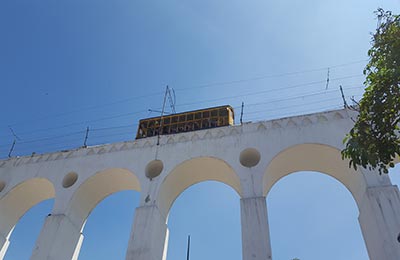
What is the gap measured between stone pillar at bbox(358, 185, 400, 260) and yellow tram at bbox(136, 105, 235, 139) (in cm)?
807

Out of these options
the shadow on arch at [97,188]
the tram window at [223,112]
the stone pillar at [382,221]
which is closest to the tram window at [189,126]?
the tram window at [223,112]

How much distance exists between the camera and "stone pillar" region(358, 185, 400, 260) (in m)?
10.4

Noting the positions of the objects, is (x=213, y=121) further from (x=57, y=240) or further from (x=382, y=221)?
(x=382, y=221)

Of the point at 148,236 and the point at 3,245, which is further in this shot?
the point at 3,245

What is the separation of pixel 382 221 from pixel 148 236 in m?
7.76

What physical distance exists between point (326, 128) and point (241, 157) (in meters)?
3.49

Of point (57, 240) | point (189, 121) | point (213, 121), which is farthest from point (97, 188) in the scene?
point (213, 121)

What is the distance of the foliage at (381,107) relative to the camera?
6102 mm

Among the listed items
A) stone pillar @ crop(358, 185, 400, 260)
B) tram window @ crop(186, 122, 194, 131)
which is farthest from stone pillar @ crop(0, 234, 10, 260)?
stone pillar @ crop(358, 185, 400, 260)

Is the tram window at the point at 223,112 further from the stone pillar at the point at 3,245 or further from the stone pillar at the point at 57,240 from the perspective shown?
the stone pillar at the point at 3,245

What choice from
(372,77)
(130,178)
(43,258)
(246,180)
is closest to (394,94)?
(372,77)

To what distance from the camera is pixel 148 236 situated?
12.4 m

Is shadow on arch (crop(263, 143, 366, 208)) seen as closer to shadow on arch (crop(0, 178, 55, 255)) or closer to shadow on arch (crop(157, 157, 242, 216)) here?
shadow on arch (crop(157, 157, 242, 216))

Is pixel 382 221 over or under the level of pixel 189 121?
under
